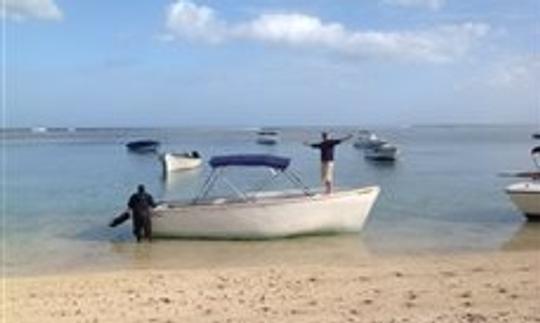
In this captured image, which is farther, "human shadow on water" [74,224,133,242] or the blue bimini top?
"human shadow on water" [74,224,133,242]

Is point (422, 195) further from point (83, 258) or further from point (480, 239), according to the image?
point (83, 258)

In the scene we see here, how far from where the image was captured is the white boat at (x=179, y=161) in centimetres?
5378

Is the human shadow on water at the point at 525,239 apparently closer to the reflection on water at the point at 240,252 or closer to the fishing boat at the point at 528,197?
the fishing boat at the point at 528,197

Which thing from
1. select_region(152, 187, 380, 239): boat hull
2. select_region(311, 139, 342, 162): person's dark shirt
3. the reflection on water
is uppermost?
select_region(311, 139, 342, 162): person's dark shirt

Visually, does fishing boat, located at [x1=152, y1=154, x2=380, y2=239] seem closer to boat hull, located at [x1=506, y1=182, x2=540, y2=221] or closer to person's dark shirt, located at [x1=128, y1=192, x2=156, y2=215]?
person's dark shirt, located at [x1=128, y1=192, x2=156, y2=215]

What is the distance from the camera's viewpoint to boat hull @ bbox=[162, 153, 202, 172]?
53.8m

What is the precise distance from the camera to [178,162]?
55.4 m

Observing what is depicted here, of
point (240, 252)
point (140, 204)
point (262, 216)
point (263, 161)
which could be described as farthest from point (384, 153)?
point (240, 252)

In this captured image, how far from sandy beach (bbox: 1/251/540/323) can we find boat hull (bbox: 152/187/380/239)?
157 inches

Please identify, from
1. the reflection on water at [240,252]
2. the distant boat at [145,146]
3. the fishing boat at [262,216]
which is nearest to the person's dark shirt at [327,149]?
the fishing boat at [262,216]

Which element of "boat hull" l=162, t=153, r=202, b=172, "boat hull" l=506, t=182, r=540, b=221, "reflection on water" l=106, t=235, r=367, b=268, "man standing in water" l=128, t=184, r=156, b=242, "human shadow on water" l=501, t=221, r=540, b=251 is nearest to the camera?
"reflection on water" l=106, t=235, r=367, b=268

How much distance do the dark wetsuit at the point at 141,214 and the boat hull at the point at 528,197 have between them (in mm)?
10143

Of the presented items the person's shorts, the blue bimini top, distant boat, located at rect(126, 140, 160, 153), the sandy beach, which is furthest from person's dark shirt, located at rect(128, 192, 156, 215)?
distant boat, located at rect(126, 140, 160, 153)

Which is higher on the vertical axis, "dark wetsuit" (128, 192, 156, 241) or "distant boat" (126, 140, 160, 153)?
"dark wetsuit" (128, 192, 156, 241)
